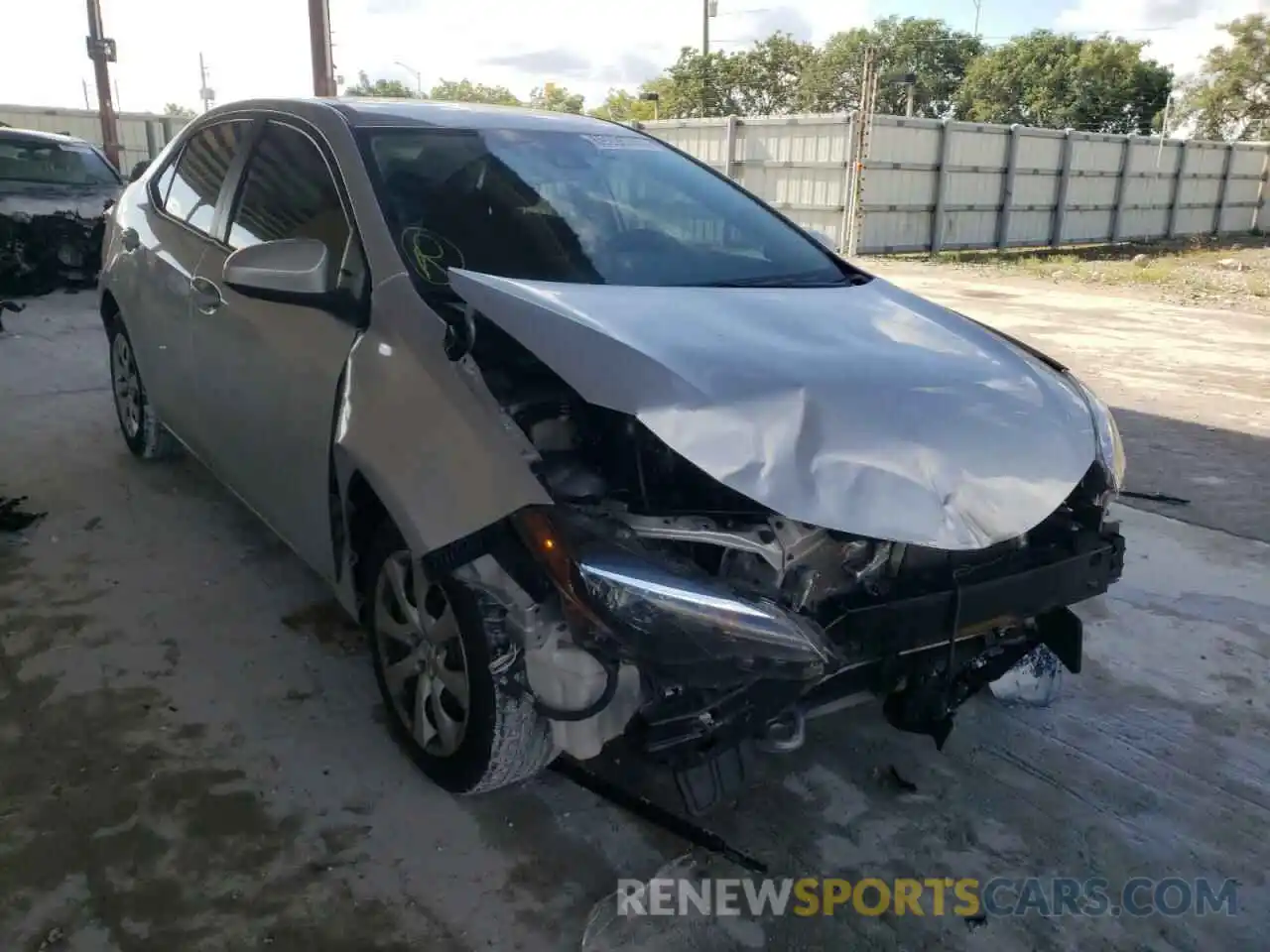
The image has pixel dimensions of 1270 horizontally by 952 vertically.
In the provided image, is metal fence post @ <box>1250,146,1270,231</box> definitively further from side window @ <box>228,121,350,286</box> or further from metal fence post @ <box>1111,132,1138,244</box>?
side window @ <box>228,121,350,286</box>

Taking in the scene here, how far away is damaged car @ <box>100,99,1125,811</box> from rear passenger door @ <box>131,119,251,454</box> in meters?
0.52

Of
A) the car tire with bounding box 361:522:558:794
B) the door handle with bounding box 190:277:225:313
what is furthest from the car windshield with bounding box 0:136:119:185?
the car tire with bounding box 361:522:558:794

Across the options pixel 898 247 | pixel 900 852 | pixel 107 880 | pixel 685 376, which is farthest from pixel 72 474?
pixel 898 247

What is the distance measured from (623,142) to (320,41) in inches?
512

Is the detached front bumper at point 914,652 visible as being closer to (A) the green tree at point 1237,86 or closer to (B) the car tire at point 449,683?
(B) the car tire at point 449,683

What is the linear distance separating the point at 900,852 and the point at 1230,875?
79cm

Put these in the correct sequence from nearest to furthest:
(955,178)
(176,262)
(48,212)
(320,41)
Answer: (176,262)
(48,212)
(320,41)
(955,178)

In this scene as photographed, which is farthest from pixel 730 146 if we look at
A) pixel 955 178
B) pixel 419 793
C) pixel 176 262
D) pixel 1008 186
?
pixel 419 793

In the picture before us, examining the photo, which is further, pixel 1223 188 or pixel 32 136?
pixel 1223 188

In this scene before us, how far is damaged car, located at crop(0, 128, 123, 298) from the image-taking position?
31.8ft

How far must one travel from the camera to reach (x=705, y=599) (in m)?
1.97

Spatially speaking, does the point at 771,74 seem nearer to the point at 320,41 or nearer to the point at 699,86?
the point at 699,86

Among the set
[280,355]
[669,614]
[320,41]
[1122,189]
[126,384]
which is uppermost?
[320,41]

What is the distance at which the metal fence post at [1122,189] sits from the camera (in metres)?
21.5
